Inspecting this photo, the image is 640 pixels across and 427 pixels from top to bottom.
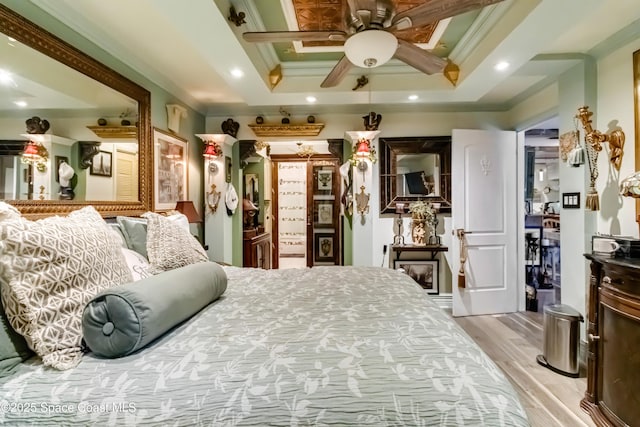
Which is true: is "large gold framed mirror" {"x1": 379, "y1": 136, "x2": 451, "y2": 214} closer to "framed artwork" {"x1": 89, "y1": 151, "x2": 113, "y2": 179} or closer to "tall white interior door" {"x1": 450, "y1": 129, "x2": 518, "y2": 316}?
"tall white interior door" {"x1": 450, "y1": 129, "x2": 518, "y2": 316}

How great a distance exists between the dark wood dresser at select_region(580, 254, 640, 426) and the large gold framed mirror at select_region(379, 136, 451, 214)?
206 centimetres

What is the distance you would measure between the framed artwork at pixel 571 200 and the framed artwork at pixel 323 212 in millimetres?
3551

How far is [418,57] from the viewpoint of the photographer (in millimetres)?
1936

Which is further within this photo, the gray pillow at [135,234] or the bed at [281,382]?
the gray pillow at [135,234]

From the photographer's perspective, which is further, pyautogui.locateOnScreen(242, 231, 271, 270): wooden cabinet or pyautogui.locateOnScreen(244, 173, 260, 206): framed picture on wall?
pyautogui.locateOnScreen(244, 173, 260, 206): framed picture on wall

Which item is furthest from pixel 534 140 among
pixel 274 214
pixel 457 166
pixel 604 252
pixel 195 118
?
pixel 195 118

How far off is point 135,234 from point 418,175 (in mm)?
3069

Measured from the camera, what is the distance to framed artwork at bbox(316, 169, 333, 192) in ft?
18.7

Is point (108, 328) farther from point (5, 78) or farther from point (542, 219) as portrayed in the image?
point (542, 219)

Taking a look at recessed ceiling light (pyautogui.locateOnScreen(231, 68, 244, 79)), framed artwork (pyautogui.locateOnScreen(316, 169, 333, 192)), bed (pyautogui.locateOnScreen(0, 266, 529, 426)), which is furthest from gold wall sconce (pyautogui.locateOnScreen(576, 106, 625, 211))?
framed artwork (pyautogui.locateOnScreen(316, 169, 333, 192))

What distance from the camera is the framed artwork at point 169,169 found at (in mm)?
2861

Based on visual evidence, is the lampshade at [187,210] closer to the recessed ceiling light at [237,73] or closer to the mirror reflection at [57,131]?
the mirror reflection at [57,131]

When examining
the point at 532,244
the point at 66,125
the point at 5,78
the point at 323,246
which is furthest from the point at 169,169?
the point at 532,244

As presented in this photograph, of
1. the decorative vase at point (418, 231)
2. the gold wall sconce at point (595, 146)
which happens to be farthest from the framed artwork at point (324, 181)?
the gold wall sconce at point (595, 146)
